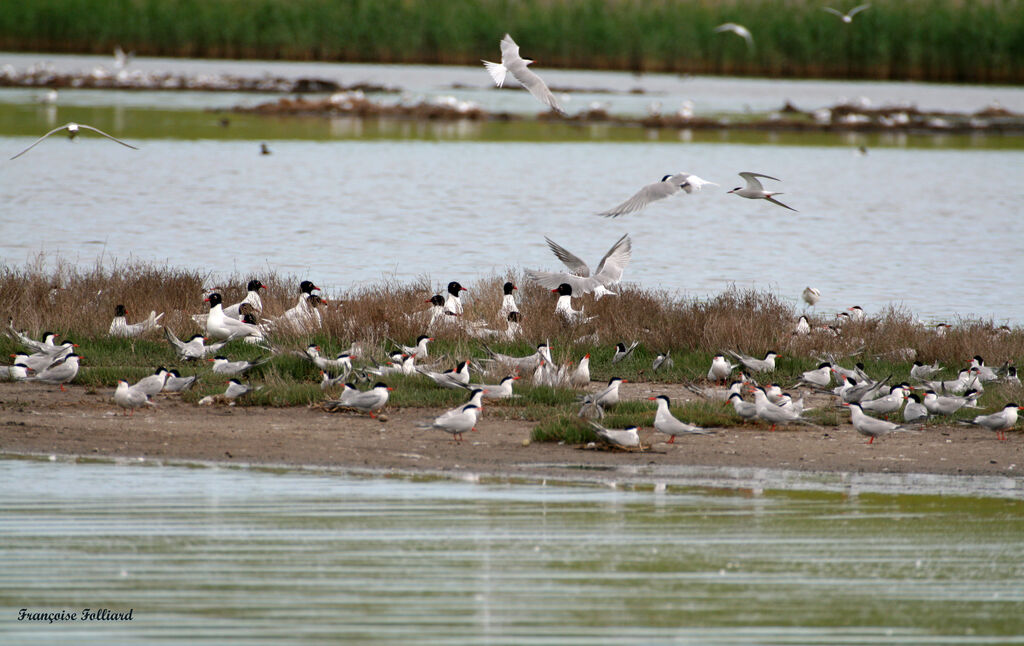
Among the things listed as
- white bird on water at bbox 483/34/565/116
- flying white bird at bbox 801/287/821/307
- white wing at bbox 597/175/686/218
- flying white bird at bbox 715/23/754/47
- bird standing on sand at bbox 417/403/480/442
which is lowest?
flying white bird at bbox 801/287/821/307

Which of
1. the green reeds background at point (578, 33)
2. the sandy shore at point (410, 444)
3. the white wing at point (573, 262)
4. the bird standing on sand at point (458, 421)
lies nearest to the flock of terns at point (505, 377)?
the bird standing on sand at point (458, 421)

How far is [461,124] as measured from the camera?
6638 cm

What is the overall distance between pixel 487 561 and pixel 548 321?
815 centimetres

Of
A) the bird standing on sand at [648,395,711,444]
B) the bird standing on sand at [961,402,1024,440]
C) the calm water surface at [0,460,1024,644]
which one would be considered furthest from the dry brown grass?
the calm water surface at [0,460,1024,644]

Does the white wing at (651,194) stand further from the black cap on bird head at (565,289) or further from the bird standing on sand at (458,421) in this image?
the bird standing on sand at (458,421)

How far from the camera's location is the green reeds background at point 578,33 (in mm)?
68750

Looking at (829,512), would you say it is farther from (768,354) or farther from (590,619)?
(768,354)

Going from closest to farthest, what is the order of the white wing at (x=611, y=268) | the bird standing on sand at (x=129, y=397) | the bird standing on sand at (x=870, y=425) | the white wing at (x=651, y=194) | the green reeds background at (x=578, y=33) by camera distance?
the bird standing on sand at (x=870, y=425), the bird standing on sand at (x=129, y=397), the white wing at (x=651, y=194), the white wing at (x=611, y=268), the green reeds background at (x=578, y=33)

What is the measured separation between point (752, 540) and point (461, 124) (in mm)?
58241

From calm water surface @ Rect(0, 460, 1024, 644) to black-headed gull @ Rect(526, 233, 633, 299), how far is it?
635 cm

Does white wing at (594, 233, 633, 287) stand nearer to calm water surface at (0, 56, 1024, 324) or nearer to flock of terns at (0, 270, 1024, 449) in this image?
flock of terns at (0, 270, 1024, 449)

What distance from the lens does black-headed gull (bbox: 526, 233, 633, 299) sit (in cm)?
1697

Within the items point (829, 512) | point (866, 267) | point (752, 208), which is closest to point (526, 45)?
point (752, 208)

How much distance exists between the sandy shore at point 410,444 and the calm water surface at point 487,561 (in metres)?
0.63
